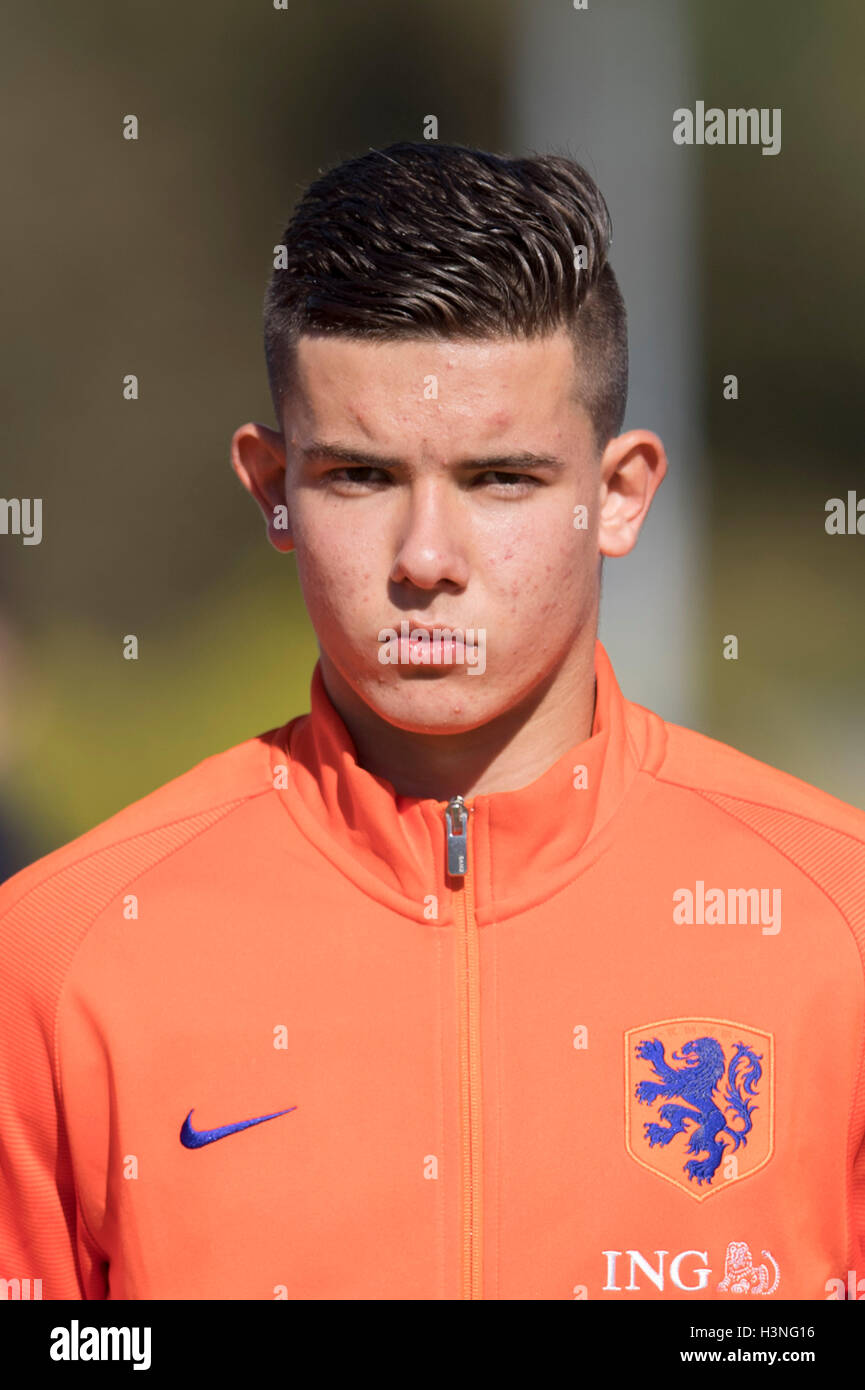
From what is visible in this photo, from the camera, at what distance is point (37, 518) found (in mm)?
4879

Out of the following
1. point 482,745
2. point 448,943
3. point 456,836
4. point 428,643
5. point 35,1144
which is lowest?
point 35,1144

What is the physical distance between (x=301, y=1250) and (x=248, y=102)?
12.2 ft

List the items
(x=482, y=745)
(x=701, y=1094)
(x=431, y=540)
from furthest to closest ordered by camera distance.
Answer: (x=482, y=745)
(x=701, y=1094)
(x=431, y=540)

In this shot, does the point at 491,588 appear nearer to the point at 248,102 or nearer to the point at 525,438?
the point at 525,438

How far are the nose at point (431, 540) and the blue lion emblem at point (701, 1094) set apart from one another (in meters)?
0.68

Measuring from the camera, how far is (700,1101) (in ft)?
6.84

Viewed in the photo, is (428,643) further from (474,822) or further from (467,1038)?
(467,1038)

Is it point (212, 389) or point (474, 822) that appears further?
point (212, 389)

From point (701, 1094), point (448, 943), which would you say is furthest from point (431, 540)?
point (701, 1094)

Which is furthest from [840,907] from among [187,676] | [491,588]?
[187,676]

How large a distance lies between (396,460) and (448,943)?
65 centimetres

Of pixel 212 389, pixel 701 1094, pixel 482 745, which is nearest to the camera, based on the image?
pixel 701 1094

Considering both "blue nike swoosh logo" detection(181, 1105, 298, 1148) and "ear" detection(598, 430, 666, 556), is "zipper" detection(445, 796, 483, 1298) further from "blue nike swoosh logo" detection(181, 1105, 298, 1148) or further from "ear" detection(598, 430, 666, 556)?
"ear" detection(598, 430, 666, 556)

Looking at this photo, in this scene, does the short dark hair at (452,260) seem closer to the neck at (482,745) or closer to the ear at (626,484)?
the ear at (626,484)
